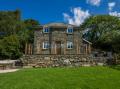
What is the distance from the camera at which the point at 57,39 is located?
35969mm

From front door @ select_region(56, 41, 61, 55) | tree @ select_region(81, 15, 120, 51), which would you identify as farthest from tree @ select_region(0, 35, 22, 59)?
tree @ select_region(81, 15, 120, 51)

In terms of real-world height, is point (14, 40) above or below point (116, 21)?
below

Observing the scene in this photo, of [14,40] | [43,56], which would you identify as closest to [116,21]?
[14,40]

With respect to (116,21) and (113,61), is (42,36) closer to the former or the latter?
(113,61)

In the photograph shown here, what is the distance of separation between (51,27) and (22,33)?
1756cm

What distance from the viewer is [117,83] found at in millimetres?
12852

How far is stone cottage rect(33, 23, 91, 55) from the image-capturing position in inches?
1409

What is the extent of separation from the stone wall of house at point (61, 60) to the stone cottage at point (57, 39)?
799cm

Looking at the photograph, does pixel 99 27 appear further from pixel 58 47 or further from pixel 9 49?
pixel 9 49

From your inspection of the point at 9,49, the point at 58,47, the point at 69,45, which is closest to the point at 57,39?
the point at 58,47

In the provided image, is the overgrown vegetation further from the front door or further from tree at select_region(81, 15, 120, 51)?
tree at select_region(81, 15, 120, 51)

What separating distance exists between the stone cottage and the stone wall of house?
7.99m

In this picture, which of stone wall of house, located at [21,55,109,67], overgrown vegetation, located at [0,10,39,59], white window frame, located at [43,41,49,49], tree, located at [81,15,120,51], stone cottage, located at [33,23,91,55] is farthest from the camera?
tree, located at [81,15,120,51]

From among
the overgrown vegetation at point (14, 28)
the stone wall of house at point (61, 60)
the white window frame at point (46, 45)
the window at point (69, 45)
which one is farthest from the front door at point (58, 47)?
the overgrown vegetation at point (14, 28)
